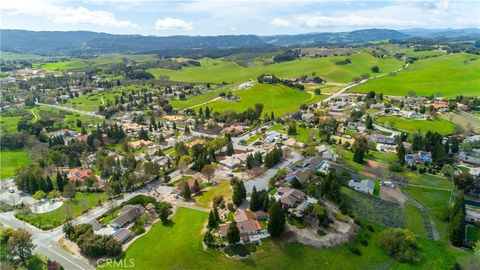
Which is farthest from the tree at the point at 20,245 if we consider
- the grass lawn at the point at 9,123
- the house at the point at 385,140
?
the grass lawn at the point at 9,123

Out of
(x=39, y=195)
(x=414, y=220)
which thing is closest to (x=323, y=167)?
(x=414, y=220)

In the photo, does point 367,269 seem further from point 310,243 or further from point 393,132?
point 393,132

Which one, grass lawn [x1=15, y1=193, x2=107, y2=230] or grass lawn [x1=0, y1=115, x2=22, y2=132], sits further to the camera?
grass lawn [x1=0, y1=115, x2=22, y2=132]

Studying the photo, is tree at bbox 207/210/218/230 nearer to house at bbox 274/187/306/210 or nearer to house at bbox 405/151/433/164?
house at bbox 274/187/306/210

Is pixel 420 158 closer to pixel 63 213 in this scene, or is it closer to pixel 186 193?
pixel 186 193

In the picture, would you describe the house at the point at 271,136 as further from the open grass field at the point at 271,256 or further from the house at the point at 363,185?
the open grass field at the point at 271,256

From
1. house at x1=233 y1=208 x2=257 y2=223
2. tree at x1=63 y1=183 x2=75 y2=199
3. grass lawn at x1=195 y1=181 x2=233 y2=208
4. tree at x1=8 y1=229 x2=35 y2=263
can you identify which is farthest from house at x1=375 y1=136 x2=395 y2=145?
tree at x1=8 y1=229 x2=35 y2=263
